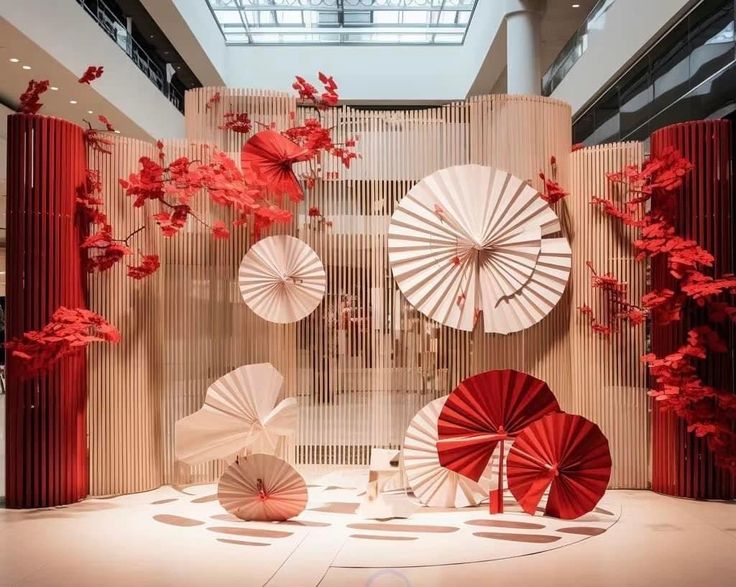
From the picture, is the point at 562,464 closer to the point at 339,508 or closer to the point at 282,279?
the point at 339,508

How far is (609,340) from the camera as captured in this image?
4.99 metres

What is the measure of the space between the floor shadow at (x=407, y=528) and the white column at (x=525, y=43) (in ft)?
18.4

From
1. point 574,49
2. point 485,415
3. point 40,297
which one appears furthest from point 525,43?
point 40,297

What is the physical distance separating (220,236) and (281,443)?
149 cm

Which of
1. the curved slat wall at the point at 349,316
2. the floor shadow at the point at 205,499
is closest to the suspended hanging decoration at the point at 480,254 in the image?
the curved slat wall at the point at 349,316

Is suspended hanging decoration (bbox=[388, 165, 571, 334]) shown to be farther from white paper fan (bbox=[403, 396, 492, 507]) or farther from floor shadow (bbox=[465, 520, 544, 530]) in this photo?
floor shadow (bbox=[465, 520, 544, 530])

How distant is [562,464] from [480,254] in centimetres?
149

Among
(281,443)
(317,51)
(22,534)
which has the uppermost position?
(317,51)

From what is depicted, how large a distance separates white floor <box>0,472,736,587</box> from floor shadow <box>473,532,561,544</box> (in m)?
0.01

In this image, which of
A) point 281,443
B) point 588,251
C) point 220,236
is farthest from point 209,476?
point 588,251

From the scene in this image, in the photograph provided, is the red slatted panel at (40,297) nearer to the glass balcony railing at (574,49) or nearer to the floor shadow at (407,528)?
the floor shadow at (407,528)

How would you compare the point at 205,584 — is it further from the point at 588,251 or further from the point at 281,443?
the point at 588,251

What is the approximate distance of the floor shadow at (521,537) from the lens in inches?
149

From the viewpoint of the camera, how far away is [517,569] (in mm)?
3346
